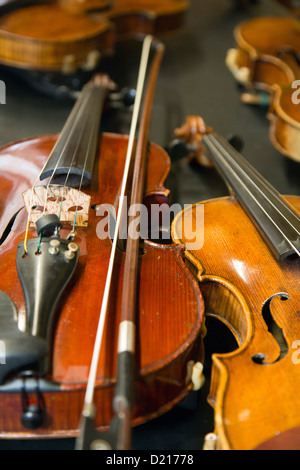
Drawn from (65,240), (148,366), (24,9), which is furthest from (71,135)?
(24,9)

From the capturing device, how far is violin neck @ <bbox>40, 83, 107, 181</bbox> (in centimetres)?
124

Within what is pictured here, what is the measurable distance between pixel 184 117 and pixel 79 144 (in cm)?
98

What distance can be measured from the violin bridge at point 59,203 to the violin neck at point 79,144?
0.08 m

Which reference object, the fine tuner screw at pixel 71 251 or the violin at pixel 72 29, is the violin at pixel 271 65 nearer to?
the violin at pixel 72 29

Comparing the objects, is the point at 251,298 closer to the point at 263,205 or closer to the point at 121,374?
the point at 263,205

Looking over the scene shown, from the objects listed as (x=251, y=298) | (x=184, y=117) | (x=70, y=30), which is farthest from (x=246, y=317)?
(x=70, y=30)

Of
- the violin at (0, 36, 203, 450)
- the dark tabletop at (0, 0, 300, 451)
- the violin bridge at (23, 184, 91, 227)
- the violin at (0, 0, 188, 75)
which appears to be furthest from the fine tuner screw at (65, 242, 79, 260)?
the violin at (0, 0, 188, 75)

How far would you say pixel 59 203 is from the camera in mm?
1137

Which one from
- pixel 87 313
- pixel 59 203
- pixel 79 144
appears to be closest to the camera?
pixel 87 313

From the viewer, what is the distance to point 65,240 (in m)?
1.00

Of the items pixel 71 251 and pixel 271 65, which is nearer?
pixel 71 251

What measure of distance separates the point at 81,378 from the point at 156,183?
Answer: 69cm

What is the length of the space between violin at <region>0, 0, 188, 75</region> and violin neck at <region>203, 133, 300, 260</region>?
38.6 inches
